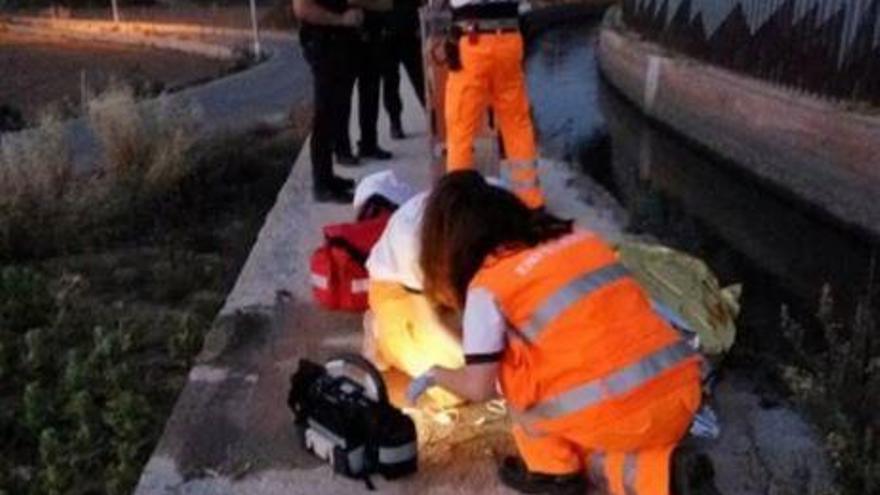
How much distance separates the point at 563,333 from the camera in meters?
3.55

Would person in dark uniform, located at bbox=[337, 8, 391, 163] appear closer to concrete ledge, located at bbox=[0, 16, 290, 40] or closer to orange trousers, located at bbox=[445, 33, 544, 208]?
orange trousers, located at bbox=[445, 33, 544, 208]

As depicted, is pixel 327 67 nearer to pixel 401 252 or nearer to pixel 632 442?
pixel 401 252

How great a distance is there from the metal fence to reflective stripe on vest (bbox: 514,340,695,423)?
7.25 metres

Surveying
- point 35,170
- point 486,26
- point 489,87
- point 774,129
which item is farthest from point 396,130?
point 774,129

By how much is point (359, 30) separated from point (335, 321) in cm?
257

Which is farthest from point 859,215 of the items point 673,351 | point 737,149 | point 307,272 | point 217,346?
point 673,351

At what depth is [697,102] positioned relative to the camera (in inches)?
555

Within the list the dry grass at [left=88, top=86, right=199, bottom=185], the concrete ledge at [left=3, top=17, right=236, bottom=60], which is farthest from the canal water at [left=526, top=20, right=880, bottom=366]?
the concrete ledge at [left=3, top=17, right=236, bottom=60]

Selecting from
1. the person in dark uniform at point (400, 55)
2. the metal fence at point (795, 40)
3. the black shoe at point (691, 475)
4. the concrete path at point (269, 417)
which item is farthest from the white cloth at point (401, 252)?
the metal fence at point (795, 40)

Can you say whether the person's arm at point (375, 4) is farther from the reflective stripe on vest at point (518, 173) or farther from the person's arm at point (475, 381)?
the person's arm at point (475, 381)

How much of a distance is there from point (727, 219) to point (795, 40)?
2.45 meters

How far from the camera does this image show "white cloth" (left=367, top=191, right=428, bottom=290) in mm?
4449

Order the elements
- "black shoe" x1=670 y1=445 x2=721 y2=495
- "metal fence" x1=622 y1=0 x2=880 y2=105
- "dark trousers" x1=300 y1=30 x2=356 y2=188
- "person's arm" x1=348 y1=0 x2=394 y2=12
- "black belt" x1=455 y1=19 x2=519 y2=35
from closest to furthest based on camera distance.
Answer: "black shoe" x1=670 y1=445 x2=721 y2=495 < "black belt" x1=455 y1=19 x2=519 y2=35 < "dark trousers" x1=300 y1=30 x2=356 y2=188 < "person's arm" x1=348 y1=0 x2=394 y2=12 < "metal fence" x1=622 y1=0 x2=880 y2=105

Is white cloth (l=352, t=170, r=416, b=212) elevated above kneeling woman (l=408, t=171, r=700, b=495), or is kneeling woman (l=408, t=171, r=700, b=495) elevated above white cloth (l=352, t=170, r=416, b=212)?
kneeling woman (l=408, t=171, r=700, b=495)
